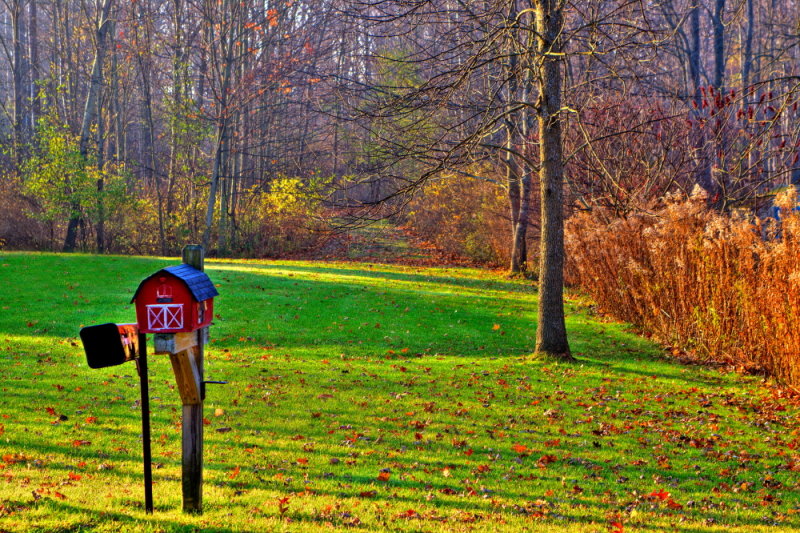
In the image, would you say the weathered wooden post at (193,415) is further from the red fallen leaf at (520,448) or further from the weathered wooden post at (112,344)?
the red fallen leaf at (520,448)

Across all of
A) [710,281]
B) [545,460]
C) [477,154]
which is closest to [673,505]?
[545,460]

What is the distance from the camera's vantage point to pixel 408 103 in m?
10.2

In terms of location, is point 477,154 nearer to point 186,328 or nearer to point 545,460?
point 545,460

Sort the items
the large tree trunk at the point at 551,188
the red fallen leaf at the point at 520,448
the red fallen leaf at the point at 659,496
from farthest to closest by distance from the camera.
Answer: the large tree trunk at the point at 551,188 < the red fallen leaf at the point at 520,448 < the red fallen leaf at the point at 659,496

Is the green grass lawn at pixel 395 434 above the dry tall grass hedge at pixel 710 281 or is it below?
below

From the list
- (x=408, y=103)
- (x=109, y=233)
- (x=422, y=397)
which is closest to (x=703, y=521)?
(x=422, y=397)

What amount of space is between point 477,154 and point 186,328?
31.8 ft

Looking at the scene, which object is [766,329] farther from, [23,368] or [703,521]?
[23,368]

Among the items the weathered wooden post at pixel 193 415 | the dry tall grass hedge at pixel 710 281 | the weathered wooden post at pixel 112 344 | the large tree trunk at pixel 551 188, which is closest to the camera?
the weathered wooden post at pixel 112 344

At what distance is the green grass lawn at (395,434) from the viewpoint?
16.0ft

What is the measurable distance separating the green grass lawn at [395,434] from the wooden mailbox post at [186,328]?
390 millimetres

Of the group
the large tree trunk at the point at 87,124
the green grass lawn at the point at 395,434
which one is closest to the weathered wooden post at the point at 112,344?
the green grass lawn at the point at 395,434

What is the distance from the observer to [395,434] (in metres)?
7.12

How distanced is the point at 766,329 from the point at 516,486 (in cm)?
625
